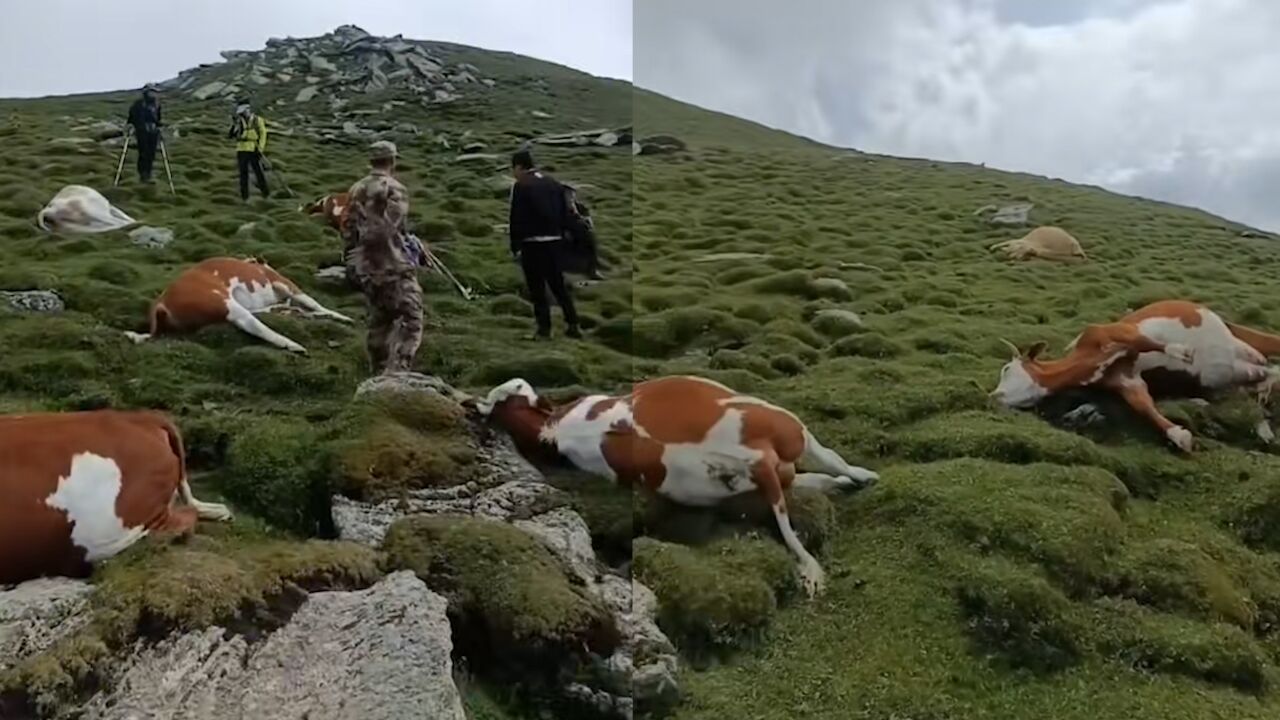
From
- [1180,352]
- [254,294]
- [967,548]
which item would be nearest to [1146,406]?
[1180,352]

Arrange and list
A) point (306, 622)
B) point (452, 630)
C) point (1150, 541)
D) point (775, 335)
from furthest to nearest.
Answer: point (775, 335)
point (1150, 541)
point (452, 630)
point (306, 622)

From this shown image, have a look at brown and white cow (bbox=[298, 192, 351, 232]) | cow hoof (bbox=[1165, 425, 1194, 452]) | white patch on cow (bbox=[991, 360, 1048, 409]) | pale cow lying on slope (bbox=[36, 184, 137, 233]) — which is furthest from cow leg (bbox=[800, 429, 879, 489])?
pale cow lying on slope (bbox=[36, 184, 137, 233])

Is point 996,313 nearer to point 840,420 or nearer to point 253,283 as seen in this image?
point 840,420

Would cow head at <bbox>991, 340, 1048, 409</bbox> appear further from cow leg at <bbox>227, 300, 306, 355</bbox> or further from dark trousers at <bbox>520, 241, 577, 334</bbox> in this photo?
cow leg at <bbox>227, 300, 306, 355</bbox>

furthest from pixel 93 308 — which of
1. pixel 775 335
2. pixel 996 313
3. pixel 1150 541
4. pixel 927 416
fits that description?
pixel 996 313

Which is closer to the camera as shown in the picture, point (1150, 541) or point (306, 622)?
point (306, 622)

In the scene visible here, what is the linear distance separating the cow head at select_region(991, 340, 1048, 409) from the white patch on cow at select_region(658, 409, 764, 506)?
15.1 feet

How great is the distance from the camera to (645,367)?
14125 mm

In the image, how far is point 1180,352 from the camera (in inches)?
463

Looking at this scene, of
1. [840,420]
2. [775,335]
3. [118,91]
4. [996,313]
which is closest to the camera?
[840,420]

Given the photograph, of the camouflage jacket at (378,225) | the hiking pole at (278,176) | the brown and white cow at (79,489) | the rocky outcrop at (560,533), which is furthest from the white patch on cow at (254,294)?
the hiking pole at (278,176)

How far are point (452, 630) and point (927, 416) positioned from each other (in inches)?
275

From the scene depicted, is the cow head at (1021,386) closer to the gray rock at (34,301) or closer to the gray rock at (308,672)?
the gray rock at (308,672)

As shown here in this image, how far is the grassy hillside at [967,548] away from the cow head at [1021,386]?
24 cm
